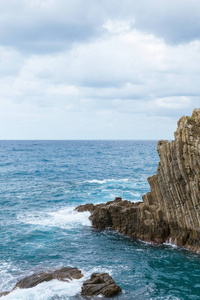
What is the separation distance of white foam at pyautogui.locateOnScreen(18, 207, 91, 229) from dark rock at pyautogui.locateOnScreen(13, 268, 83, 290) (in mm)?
12574

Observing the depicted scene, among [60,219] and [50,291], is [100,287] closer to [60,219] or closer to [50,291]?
[50,291]

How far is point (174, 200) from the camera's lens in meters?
31.0

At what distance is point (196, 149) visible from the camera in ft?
93.0

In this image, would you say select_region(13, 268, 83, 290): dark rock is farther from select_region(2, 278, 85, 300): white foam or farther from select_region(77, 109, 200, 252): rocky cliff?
select_region(77, 109, 200, 252): rocky cliff

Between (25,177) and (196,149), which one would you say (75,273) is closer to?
(196,149)

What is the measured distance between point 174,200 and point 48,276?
49.1ft

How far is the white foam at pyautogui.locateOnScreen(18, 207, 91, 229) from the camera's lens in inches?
1507

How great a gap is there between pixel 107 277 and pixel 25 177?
5553 cm

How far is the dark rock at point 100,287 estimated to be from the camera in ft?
70.4

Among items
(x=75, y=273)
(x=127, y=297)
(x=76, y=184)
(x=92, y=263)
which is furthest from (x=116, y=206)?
(x=76, y=184)

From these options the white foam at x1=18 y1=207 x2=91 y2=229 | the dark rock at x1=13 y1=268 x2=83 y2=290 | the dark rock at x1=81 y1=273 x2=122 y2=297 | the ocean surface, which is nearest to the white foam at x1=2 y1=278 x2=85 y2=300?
the ocean surface

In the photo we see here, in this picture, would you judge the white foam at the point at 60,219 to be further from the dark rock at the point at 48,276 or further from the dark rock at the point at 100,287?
the dark rock at the point at 100,287

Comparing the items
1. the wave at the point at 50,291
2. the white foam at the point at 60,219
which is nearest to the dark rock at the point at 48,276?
the wave at the point at 50,291

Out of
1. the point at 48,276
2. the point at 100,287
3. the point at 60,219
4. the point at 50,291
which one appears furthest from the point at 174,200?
the point at 60,219
